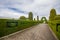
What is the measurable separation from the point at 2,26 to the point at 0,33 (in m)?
0.88

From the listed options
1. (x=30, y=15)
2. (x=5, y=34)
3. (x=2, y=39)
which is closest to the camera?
(x=2, y=39)

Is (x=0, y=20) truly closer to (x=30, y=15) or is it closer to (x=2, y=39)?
(x=2, y=39)

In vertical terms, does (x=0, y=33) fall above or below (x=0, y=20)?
below

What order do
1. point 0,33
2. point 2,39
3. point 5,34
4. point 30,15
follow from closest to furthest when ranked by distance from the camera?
1. point 2,39
2. point 0,33
3. point 5,34
4. point 30,15

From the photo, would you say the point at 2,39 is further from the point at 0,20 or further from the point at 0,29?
the point at 0,20

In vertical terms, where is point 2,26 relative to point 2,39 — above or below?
above

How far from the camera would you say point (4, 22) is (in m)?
12.9

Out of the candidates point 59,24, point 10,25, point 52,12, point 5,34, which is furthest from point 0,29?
point 52,12

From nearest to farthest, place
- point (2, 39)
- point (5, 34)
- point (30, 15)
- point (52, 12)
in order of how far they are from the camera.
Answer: point (2, 39) → point (5, 34) → point (52, 12) → point (30, 15)

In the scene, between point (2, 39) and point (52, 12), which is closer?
point (2, 39)

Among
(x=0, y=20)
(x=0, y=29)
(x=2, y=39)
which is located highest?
(x=0, y=20)

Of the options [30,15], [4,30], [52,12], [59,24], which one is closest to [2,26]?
[4,30]

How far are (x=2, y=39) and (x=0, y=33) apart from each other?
108cm

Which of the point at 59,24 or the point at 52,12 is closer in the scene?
the point at 59,24
